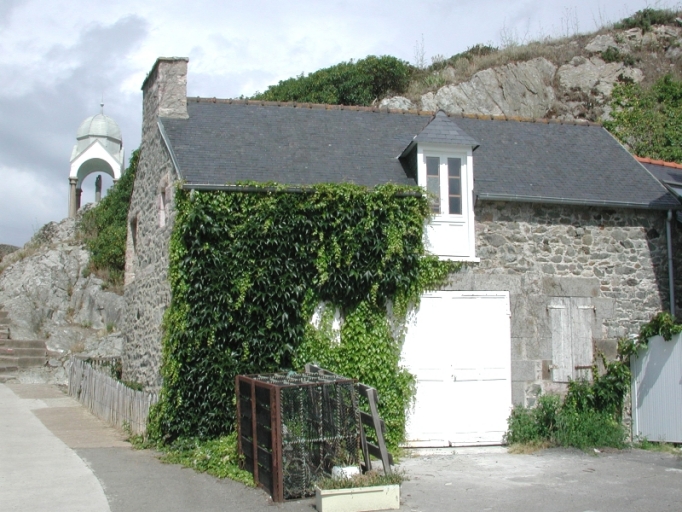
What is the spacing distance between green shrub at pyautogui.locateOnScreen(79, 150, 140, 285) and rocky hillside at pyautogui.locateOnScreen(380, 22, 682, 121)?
10332mm

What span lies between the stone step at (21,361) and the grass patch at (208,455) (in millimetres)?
10446

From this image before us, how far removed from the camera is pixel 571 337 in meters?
11.5

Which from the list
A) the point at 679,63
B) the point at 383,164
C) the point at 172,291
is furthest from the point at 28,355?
the point at 679,63

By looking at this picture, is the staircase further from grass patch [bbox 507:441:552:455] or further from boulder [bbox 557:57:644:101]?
boulder [bbox 557:57:644:101]

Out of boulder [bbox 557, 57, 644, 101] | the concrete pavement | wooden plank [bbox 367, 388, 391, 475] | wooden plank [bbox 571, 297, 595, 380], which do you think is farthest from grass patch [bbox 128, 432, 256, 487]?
boulder [bbox 557, 57, 644, 101]

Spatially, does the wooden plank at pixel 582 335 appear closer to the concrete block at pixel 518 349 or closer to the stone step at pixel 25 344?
the concrete block at pixel 518 349

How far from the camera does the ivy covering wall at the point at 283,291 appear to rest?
1012cm

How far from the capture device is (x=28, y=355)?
19906 millimetres

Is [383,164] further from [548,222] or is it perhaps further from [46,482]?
[46,482]

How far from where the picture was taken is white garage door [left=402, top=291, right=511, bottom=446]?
1092 cm

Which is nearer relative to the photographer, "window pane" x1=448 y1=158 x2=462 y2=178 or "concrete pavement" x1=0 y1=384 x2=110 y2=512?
"concrete pavement" x1=0 y1=384 x2=110 y2=512

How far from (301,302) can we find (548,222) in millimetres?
4399

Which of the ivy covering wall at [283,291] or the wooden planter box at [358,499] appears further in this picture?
the ivy covering wall at [283,291]

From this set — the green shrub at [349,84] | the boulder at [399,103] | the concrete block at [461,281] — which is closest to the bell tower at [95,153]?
the green shrub at [349,84]
